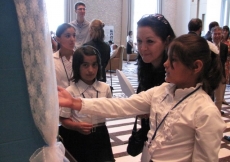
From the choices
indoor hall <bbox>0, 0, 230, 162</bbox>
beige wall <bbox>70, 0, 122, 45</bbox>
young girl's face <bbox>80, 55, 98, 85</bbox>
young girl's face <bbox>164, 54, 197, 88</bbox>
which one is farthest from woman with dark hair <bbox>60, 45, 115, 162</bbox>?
beige wall <bbox>70, 0, 122, 45</bbox>

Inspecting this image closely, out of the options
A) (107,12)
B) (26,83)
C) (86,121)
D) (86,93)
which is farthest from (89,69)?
(107,12)

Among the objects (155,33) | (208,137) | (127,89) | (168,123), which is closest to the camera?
(208,137)

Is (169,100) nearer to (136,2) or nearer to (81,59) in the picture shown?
(81,59)

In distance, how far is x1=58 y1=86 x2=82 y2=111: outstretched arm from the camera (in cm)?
126

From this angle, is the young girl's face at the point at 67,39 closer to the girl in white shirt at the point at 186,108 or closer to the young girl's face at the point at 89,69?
the young girl's face at the point at 89,69

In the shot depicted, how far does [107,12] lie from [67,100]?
13.0 metres

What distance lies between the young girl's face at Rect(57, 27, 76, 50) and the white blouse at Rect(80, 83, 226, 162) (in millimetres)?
1371

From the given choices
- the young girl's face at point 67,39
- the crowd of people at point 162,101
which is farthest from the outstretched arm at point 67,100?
the young girl's face at point 67,39

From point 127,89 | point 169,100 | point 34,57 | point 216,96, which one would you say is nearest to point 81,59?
point 127,89

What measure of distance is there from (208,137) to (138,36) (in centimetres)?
70

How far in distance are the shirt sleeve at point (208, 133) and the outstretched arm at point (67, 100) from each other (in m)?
0.55

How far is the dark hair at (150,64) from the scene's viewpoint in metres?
1.57

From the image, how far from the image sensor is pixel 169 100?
137cm

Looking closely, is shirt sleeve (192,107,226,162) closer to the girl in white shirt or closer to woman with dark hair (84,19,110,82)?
the girl in white shirt
